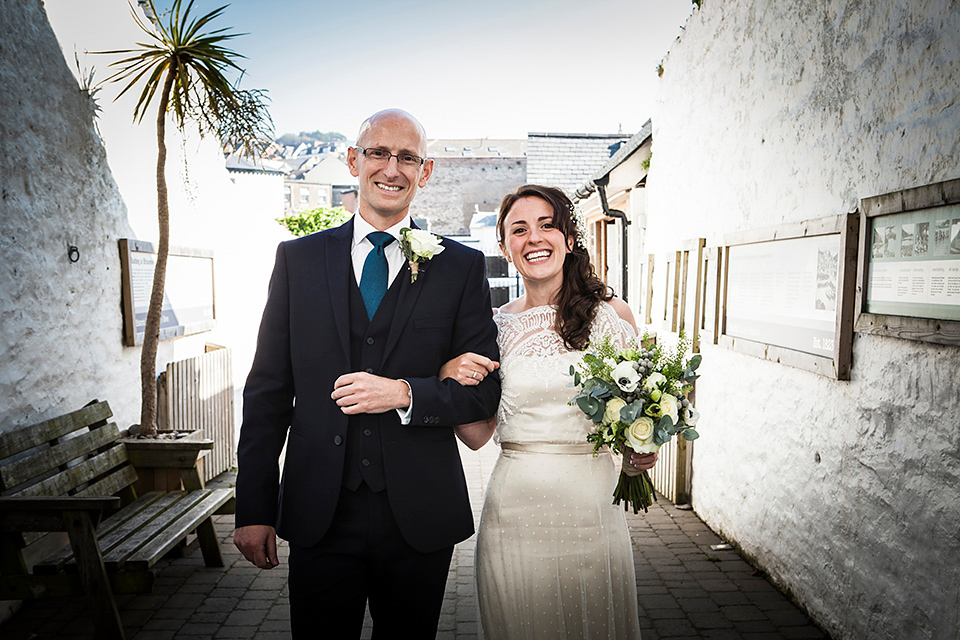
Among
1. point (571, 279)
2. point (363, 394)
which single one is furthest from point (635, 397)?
point (363, 394)

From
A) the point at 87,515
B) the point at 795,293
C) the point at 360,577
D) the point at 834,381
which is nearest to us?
the point at 360,577

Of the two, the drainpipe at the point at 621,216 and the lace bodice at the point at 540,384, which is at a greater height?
the drainpipe at the point at 621,216

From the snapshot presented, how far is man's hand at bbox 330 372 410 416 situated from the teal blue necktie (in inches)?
11.7

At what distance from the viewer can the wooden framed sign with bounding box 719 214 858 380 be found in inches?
134

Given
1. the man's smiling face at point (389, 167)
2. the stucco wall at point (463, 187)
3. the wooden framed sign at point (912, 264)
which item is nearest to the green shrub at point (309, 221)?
the stucco wall at point (463, 187)

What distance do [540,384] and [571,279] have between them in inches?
22.1

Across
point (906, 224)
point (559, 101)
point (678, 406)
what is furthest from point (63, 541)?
point (559, 101)

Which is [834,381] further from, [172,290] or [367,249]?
[172,290]

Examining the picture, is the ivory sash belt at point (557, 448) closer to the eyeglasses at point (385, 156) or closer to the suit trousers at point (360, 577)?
the suit trousers at point (360, 577)

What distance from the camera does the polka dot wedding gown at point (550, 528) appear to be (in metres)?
2.62

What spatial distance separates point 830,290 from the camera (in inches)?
142

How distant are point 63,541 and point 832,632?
475cm

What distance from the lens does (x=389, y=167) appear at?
7.45 ft

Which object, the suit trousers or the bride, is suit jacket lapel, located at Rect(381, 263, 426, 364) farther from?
the bride
